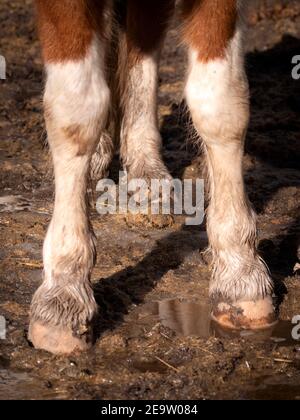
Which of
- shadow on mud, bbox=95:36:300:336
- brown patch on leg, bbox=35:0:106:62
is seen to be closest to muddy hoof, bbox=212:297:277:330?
shadow on mud, bbox=95:36:300:336

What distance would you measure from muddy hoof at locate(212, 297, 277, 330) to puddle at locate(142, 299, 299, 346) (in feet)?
0.09

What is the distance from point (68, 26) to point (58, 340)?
118 cm

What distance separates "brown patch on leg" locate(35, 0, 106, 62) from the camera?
3758 millimetres

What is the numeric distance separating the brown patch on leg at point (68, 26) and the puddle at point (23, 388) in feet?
3.93

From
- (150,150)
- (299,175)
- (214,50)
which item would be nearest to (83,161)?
(214,50)

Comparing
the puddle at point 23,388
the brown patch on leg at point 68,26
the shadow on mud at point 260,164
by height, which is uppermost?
the brown patch on leg at point 68,26

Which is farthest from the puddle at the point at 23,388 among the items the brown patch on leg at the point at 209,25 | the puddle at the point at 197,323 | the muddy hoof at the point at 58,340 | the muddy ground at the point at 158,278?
the brown patch on leg at the point at 209,25

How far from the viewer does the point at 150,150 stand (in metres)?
5.49

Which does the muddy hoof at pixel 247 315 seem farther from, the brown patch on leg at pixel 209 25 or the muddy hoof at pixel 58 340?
the brown patch on leg at pixel 209 25

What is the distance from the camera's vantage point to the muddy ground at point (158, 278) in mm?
3645

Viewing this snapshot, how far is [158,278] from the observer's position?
14.9 feet

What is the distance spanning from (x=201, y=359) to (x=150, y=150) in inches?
76.1

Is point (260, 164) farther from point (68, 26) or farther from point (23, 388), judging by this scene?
point (23, 388)

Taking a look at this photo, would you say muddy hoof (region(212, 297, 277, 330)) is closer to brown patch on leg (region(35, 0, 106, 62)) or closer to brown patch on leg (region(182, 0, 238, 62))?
brown patch on leg (region(182, 0, 238, 62))
